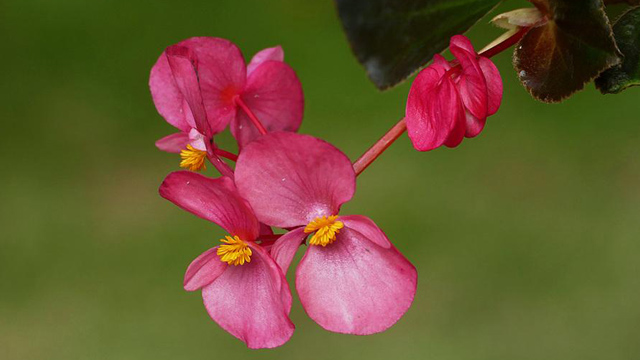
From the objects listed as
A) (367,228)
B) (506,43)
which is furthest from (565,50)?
(367,228)

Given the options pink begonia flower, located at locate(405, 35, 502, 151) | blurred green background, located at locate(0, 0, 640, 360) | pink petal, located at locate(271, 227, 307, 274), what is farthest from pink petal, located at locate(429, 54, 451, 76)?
blurred green background, located at locate(0, 0, 640, 360)

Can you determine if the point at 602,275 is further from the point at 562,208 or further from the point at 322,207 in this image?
the point at 322,207

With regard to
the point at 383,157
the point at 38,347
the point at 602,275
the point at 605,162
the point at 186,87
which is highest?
the point at 186,87

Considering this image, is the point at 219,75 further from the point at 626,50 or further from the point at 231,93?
the point at 626,50

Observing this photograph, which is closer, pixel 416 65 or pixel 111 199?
pixel 416 65

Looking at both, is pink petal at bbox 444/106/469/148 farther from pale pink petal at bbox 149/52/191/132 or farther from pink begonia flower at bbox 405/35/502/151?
pale pink petal at bbox 149/52/191/132

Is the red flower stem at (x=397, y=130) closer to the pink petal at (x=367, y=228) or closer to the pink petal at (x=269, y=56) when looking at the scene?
the pink petal at (x=367, y=228)

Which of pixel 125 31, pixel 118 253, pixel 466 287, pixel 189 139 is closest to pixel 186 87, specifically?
pixel 189 139
